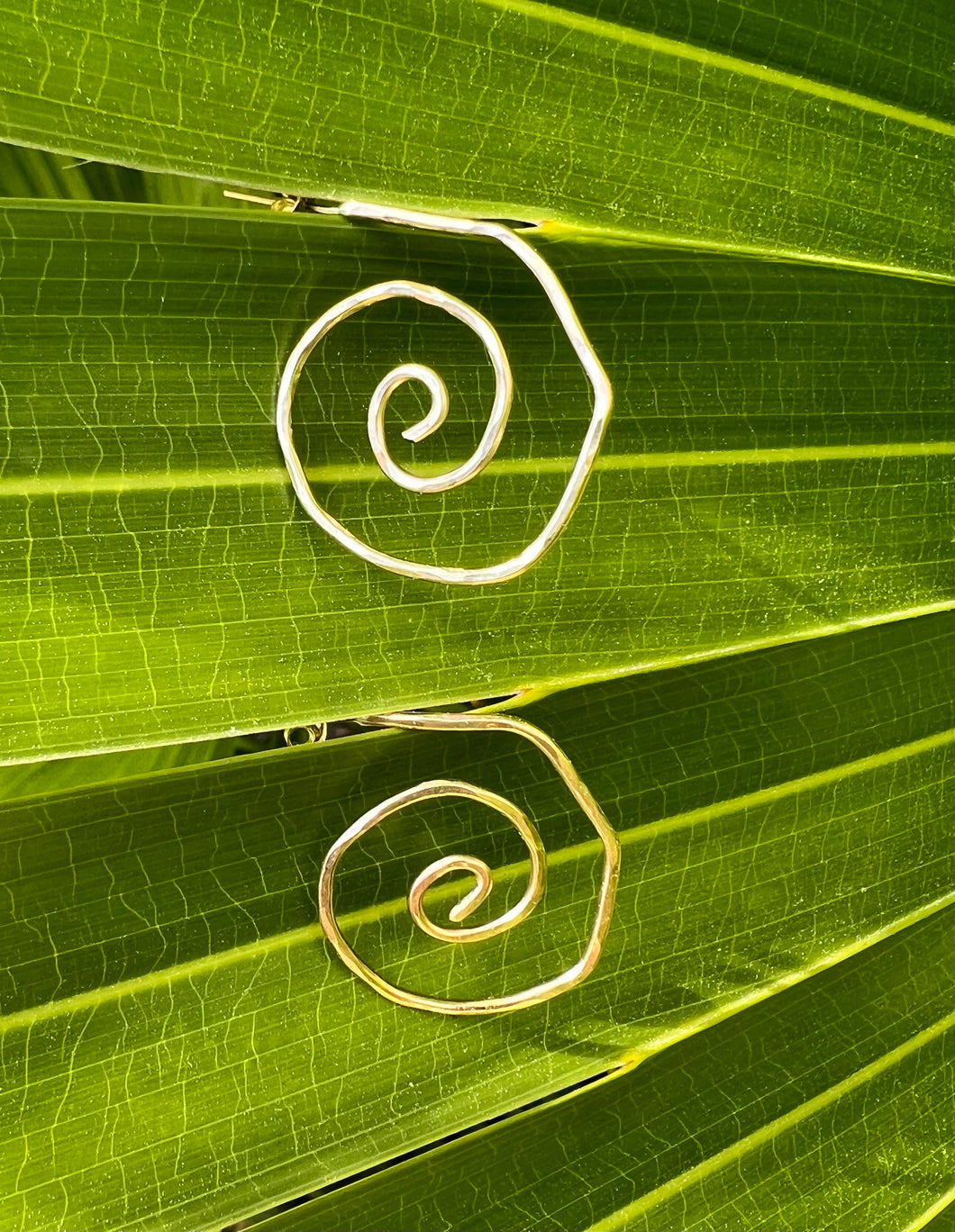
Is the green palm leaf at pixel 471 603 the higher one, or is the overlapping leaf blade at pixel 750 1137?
the green palm leaf at pixel 471 603

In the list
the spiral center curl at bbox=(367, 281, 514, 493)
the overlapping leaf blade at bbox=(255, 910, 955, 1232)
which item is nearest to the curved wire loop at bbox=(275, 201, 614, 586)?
the spiral center curl at bbox=(367, 281, 514, 493)

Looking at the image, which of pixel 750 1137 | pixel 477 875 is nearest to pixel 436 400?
pixel 477 875

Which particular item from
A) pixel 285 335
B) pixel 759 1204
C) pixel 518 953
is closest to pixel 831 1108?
pixel 759 1204

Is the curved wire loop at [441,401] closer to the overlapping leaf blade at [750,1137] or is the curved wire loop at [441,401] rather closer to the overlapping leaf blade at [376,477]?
the overlapping leaf blade at [376,477]

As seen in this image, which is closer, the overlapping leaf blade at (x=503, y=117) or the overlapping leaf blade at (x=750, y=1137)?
the overlapping leaf blade at (x=503, y=117)

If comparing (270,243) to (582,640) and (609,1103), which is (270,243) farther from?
(609,1103)

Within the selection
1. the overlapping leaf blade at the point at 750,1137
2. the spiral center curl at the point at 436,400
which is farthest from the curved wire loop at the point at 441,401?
the overlapping leaf blade at the point at 750,1137
